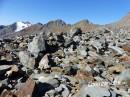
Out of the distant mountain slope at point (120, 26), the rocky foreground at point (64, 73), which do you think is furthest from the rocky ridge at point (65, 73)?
the distant mountain slope at point (120, 26)

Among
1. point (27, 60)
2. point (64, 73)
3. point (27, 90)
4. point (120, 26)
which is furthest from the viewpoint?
point (120, 26)

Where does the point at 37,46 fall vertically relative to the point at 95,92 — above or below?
above

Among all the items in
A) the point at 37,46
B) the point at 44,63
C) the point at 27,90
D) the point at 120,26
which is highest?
the point at 120,26

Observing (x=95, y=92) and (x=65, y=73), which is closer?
(x=95, y=92)

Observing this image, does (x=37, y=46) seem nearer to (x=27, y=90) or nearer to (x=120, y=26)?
(x=27, y=90)

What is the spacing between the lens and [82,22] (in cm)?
13338

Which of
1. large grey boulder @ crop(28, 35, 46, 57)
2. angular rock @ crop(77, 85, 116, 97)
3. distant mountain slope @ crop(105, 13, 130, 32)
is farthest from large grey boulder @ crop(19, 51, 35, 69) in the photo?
distant mountain slope @ crop(105, 13, 130, 32)

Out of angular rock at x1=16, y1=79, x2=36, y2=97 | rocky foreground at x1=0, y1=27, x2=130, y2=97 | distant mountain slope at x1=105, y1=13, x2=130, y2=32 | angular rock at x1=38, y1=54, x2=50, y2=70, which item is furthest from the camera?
distant mountain slope at x1=105, y1=13, x2=130, y2=32

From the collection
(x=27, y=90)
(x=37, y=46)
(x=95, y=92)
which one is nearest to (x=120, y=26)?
(x=37, y=46)

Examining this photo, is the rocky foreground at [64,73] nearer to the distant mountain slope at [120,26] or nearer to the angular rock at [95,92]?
the angular rock at [95,92]

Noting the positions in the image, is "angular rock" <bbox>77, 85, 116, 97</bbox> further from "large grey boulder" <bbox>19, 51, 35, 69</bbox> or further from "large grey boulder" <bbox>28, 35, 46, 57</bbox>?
"large grey boulder" <bbox>28, 35, 46, 57</bbox>

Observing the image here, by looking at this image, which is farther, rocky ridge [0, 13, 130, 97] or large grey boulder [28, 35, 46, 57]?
large grey boulder [28, 35, 46, 57]

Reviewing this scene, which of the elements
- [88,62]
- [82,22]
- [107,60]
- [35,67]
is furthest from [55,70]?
[82,22]

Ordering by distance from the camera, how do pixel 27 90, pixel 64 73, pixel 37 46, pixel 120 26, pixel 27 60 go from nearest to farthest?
pixel 27 90 < pixel 64 73 < pixel 27 60 < pixel 37 46 < pixel 120 26
